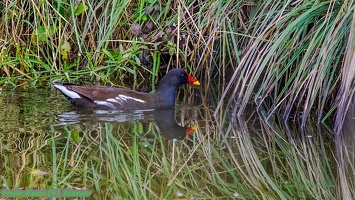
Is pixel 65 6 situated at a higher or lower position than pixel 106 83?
higher

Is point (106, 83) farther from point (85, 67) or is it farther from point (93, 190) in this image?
point (93, 190)

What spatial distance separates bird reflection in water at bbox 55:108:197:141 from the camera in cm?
643

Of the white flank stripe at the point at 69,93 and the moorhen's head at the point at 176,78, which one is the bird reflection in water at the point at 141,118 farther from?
the moorhen's head at the point at 176,78

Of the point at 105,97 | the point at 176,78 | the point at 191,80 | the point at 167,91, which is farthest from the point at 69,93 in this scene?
the point at 191,80

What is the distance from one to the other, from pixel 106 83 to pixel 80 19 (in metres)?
0.75

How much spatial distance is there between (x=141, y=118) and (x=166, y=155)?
1.31 meters

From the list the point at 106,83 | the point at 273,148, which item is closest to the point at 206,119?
the point at 273,148

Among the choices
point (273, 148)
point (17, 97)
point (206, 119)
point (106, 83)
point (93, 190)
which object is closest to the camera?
point (93, 190)

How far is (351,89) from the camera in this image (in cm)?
596

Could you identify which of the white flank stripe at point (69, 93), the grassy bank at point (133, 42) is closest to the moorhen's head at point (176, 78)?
the grassy bank at point (133, 42)

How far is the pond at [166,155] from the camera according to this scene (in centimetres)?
488

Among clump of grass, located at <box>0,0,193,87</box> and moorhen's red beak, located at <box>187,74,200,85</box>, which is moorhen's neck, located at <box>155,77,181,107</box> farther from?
clump of grass, located at <box>0,0,193,87</box>

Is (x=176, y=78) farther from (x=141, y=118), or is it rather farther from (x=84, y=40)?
(x=84, y=40)

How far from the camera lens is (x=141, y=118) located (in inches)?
273
